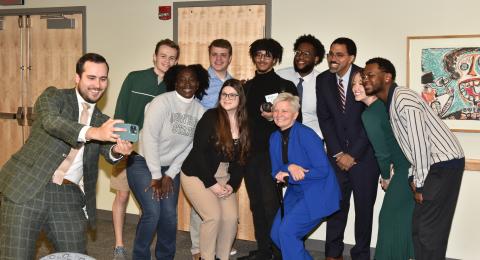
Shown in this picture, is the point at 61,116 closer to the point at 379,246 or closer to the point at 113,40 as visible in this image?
the point at 379,246

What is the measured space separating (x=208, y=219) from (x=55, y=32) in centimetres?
341

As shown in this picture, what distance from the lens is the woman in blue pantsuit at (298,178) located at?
12.8ft

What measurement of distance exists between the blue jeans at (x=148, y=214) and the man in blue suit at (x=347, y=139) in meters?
1.34

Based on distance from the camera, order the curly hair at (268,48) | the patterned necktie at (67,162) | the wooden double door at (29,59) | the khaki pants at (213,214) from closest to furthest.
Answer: the patterned necktie at (67,162), the khaki pants at (213,214), the curly hair at (268,48), the wooden double door at (29,59)

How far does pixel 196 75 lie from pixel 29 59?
309 centimetres

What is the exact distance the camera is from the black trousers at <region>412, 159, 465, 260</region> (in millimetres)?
3502

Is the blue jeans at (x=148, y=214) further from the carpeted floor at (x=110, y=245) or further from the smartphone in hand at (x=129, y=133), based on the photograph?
the smartphone in hand at (x=129, y=133)

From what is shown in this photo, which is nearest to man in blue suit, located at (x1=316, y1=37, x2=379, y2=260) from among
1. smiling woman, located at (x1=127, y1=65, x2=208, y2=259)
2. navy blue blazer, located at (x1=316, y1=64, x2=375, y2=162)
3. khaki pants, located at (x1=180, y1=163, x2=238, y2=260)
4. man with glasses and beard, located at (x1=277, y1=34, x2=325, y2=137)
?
navy blue blazer, located at (x1=316, y1=64, x2=375, y2=162)

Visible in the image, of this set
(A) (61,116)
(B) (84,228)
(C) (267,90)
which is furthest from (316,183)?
(A) (61,116)

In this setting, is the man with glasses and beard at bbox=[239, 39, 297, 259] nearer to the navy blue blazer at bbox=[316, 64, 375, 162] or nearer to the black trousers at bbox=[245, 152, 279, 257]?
the black trousers at bbox=[245, 152, 279, 257]

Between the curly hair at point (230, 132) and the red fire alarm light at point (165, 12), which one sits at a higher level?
the red fire alarm light at point (165, 12)

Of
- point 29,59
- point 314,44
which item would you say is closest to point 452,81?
point 314,44

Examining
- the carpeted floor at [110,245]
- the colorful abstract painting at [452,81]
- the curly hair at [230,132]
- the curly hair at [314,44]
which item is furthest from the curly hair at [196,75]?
the colorful abstract painting at [452,81]

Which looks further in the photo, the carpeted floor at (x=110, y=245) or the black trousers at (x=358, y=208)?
the carpeted floor at (x=110, y=245)
